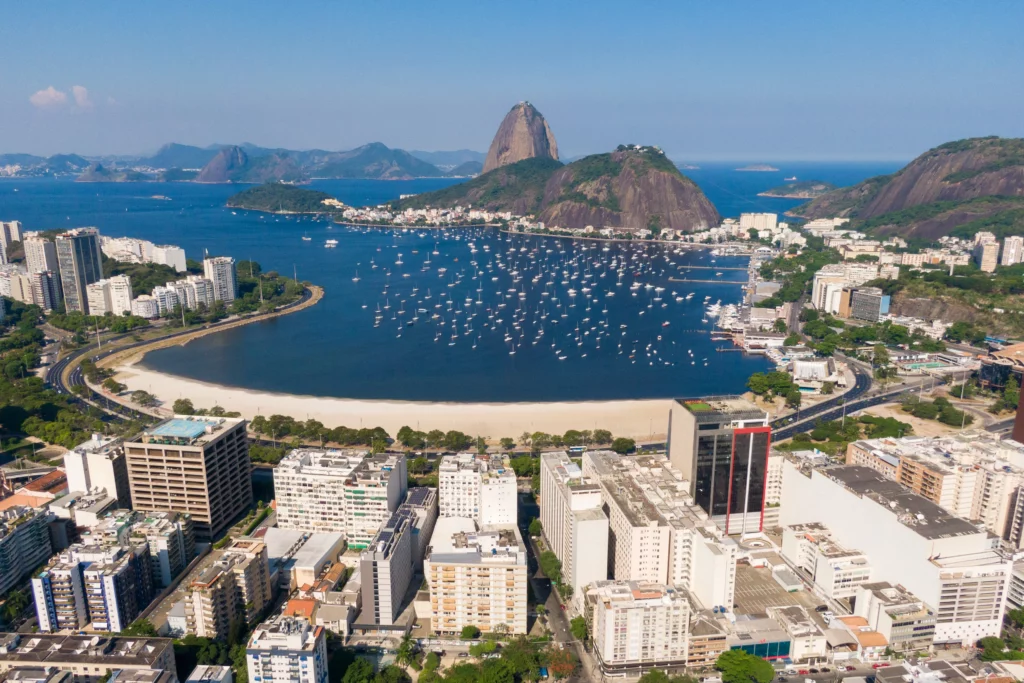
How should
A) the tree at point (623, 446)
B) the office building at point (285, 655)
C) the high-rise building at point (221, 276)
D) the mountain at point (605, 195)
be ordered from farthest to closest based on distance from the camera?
the mountain at point (605, 195)
the high-rise building at point (221, 276)
the tree at point (623, 446)
the office building at point (285, 655)

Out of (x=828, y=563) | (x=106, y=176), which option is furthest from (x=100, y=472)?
(x=106, y=176)

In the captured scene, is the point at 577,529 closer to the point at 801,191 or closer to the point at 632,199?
the point at 632,199

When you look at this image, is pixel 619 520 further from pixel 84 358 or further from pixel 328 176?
pixel 328 176

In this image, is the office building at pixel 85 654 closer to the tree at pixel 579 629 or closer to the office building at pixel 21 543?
the office building at pixel 21 543

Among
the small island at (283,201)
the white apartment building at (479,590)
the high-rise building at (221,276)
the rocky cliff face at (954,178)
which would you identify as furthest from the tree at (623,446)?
the small island at (283,201)

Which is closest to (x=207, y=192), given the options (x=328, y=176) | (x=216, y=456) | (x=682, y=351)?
(x=328, y=176)

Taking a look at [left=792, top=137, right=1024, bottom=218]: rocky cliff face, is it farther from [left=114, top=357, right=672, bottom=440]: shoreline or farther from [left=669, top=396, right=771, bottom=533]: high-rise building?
[left=669, top=396, right=771, bottom=533]: high-rise building
